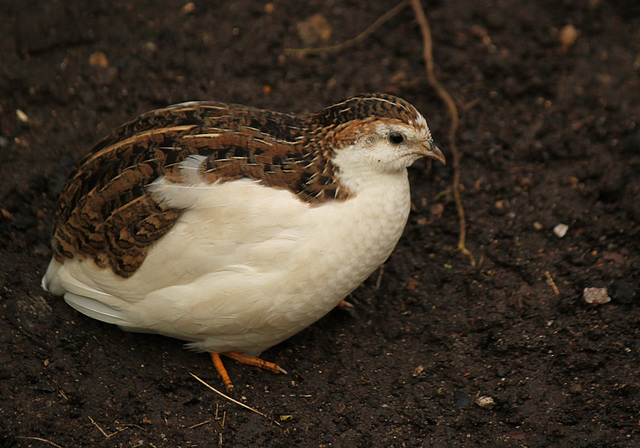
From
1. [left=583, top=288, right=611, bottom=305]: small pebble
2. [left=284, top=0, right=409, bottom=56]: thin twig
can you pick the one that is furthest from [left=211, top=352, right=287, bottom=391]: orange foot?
[left=284, top=0, right=409, bottom=56]: thin twig

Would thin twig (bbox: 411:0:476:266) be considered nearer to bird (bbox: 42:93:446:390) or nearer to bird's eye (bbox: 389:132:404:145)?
bird (bbox: 42:93:446:390)

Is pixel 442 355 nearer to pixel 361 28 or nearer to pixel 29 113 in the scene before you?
pixel 361 28

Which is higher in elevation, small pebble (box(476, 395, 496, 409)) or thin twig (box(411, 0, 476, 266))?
thin twig (box(411, 0, 476, 266))

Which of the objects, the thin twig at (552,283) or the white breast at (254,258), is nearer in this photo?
the white breast at (254,258)

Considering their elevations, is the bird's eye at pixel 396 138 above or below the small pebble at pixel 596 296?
above

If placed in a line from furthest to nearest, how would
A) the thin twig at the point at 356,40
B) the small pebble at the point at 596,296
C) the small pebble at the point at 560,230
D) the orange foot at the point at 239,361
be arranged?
the thin twig at the point at 356,40 → the small pebble at the point at 560,230 → the small pebble at the point at 596,296 → the orange foot at the point at 239,361

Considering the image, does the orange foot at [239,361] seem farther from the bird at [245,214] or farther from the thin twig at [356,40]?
the thin twig at [356,40]

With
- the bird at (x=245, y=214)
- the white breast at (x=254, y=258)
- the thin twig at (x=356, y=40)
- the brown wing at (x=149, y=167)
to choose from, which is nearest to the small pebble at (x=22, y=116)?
the brown wing at (x=149, y=167)
